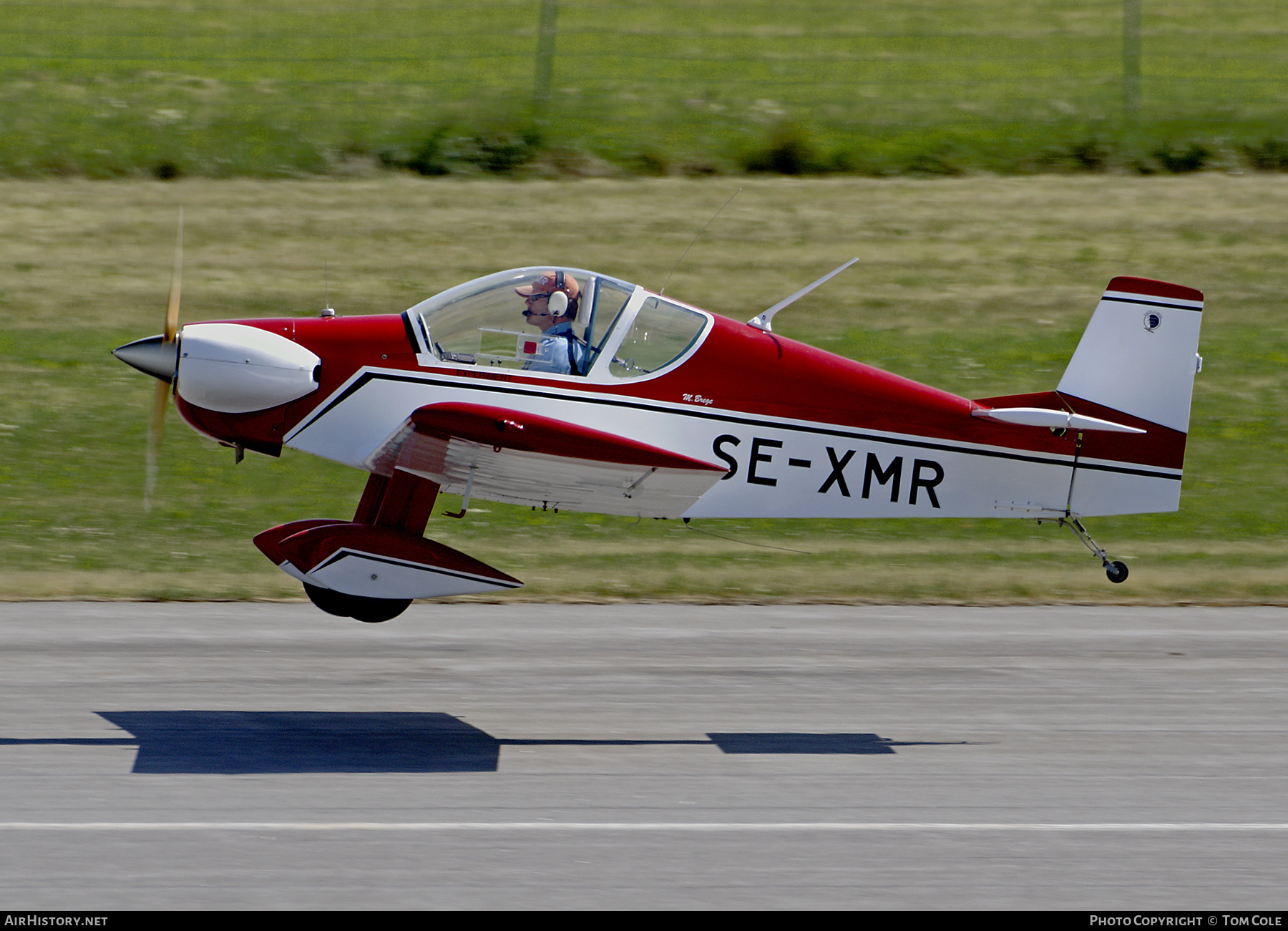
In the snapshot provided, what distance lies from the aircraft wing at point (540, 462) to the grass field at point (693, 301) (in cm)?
319

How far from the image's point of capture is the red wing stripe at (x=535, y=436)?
7543 millimetres

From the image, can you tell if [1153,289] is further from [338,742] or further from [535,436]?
[338,742]

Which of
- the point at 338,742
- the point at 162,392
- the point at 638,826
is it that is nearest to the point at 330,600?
the point at 338,742

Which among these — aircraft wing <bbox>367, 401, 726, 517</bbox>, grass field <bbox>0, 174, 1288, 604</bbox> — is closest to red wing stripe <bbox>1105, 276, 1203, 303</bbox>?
aircraft wing <bbox>367, 401, 726, 517</bbox>

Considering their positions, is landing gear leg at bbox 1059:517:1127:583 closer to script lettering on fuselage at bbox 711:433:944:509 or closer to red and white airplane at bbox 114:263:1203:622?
red and white airplane at bbox 114:263:1203:622

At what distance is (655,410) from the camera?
8.45 metres

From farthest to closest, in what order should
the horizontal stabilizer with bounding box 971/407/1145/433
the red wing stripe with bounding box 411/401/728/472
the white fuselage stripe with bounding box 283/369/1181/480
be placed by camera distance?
the horizontal stabilizer with bounding box 971/407/1145/433
the white fuselage stripe with bounding box 283/369/1181/480
the red wing stripe with bounding box 411/401/728/472

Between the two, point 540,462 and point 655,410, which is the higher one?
point 655,410

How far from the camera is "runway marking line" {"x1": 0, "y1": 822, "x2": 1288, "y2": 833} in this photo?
22.2 ft

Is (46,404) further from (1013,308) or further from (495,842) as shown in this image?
(1013,308)

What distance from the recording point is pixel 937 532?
44.1 feet

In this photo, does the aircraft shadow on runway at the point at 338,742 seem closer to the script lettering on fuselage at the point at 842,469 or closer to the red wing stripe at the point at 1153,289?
the script lettering on fuselage at the point at 842,469

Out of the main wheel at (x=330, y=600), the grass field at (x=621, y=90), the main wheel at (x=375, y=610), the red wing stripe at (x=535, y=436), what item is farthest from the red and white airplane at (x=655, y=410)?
the grass field at (x=621, y=90)

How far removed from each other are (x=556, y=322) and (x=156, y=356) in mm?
2380
